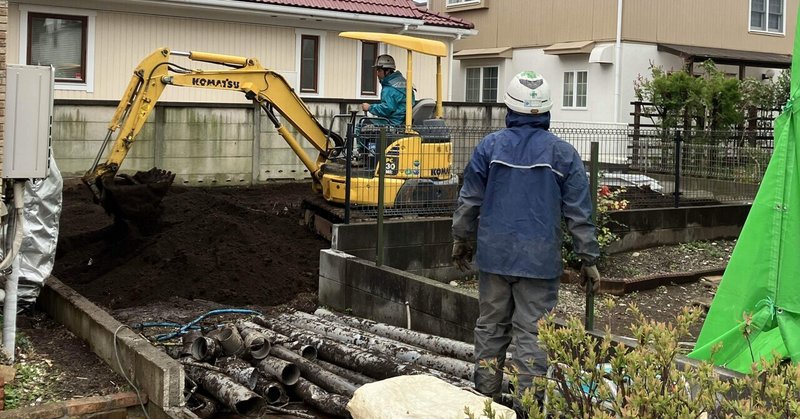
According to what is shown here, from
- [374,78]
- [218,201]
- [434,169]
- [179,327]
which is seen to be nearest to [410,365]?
[179,327]

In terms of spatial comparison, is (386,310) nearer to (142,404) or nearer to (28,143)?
(142,404)

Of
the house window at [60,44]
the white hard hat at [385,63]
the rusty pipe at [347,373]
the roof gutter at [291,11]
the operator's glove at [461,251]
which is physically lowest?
the rusty pipe at [347,373]

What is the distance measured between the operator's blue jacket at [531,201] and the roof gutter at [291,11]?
13.3 meters

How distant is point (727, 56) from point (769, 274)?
19.0m

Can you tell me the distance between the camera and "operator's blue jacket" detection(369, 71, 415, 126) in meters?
11.8

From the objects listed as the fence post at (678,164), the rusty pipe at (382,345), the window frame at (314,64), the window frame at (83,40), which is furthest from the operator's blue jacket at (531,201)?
the window frame at (314,64)

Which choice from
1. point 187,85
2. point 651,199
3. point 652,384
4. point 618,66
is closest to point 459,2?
point 618,66

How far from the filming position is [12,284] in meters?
6.60

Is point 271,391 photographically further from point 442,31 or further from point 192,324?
point 442,31

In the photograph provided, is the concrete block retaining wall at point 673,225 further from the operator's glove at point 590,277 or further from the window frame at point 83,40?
the window frame at point 83,40

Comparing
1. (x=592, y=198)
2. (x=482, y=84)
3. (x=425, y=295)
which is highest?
(x=482, y=84)

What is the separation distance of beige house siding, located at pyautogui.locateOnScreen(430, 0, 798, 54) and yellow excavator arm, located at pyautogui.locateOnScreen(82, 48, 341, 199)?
517 inches

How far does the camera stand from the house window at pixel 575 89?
24594mm

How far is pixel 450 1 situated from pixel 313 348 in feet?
75.3
